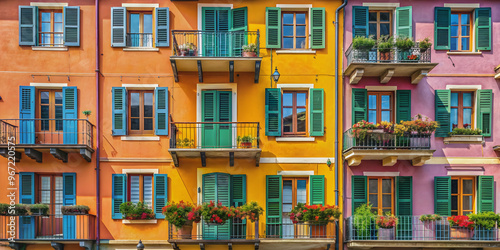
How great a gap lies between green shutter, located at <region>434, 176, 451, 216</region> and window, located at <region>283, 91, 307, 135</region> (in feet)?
15.5

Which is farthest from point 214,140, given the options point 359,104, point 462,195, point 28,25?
point 462,195

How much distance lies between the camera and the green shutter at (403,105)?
1712cm

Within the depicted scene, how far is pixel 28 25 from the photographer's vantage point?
17.0 metres

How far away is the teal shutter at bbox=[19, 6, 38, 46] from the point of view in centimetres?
1702

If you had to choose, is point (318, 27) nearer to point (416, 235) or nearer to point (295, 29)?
point (295, 29)

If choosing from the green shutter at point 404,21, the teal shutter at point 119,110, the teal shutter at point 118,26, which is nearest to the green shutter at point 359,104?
the green shutter at point 404,21

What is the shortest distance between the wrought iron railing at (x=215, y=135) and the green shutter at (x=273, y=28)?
2814mm

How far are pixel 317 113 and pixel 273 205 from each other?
341 centimetres

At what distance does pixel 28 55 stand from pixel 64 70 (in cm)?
131

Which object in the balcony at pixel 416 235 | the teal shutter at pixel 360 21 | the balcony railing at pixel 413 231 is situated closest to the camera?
the balcony at pixel 416 235

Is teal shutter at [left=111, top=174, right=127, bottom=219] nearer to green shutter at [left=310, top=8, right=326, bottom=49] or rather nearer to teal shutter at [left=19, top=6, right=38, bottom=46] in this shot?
teal shutter at [left=19, top=6, right=38, bottom=46]

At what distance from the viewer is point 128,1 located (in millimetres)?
17359

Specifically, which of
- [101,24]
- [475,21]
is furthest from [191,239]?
[475,21]

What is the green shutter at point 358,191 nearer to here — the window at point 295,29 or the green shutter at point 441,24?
the window at point 295,29
